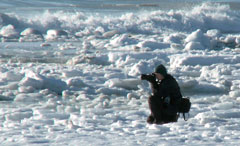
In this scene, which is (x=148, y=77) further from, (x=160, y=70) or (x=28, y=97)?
(x=28, y=97)

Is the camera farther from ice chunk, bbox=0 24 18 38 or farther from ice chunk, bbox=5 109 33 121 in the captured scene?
Answer: ice chunk, bbox=0 24 18 38

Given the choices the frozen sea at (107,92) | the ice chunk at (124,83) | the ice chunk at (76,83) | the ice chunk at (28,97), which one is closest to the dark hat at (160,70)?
the frozen sea at (107,92)

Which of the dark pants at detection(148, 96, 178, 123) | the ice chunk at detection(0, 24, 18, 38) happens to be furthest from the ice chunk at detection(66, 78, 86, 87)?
the ice chunk at detection(0, 24, 18, 38)

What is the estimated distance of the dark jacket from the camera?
585cm

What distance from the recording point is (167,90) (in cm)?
586

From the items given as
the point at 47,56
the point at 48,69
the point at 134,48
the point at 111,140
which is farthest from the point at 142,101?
the point at 134,48

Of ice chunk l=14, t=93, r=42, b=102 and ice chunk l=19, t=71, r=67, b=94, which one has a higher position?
ice chunk l=19, t=71, r=67, b=94

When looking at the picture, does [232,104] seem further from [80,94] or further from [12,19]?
[12,19]

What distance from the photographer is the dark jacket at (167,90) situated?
5.85 meters

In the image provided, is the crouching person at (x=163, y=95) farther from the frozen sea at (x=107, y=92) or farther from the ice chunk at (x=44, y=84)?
the ice chunk at (x=44, y=84)

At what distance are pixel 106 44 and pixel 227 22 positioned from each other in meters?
10.9

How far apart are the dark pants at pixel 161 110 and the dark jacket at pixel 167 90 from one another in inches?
1.9

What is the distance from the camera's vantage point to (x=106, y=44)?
17.3 metres

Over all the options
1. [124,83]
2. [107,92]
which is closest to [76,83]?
[107,92]
